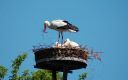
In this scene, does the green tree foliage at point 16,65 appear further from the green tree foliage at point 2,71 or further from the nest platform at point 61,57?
the nest platform at point 61,57

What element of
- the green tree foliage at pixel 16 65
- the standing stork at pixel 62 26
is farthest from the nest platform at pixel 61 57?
A: the green tree foliage at pixel 16 65

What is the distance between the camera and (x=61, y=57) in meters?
39.0

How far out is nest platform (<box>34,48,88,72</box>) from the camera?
39.0 metres

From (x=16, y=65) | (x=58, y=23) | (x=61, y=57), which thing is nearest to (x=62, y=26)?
(x=58, y=23)

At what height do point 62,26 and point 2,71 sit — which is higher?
point 62,26

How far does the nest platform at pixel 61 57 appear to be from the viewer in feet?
128

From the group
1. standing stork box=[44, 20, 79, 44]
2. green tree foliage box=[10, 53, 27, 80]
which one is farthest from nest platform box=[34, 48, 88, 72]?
green tree foliage box=[10, 53, 27, 80]

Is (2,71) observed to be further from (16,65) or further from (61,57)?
(61,57)

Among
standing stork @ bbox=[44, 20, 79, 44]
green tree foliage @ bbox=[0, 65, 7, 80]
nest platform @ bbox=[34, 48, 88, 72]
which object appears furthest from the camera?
green tree foliage @ bbox=[0, 65, 7, 80]

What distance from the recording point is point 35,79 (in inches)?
2032

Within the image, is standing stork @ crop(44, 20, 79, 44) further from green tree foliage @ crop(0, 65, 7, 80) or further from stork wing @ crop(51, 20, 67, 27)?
green tree foliage @ crop(0, 65, 7, 80)

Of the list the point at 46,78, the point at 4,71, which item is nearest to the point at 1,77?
the point at 4,71

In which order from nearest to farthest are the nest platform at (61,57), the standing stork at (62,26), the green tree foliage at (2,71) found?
the nest platform at (61,57), the standing stork at (62,26), the green tree foliage at (2,71)

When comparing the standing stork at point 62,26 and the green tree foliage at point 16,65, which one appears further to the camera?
the green tree foliage at point 16,65
